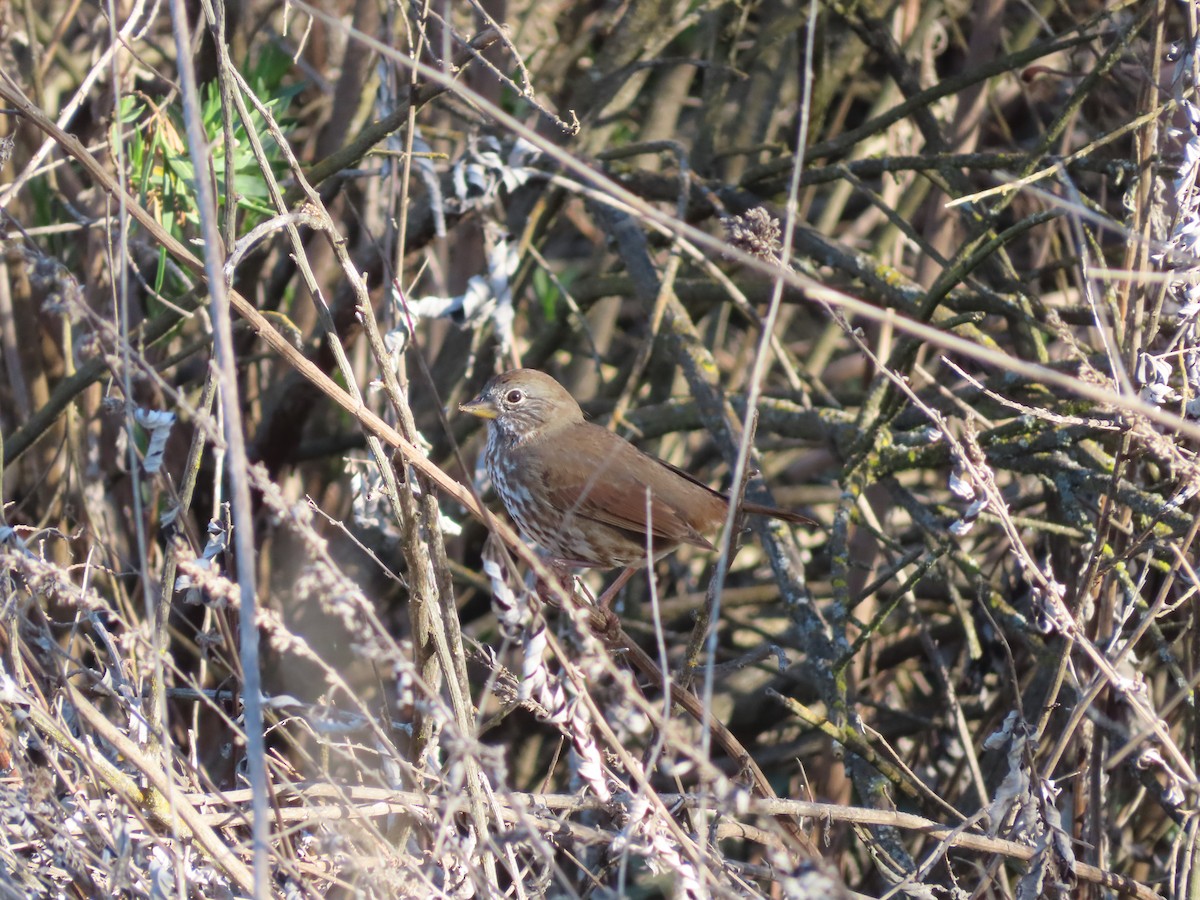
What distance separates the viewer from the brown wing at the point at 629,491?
11.3 ft

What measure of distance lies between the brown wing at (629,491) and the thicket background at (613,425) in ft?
0.56

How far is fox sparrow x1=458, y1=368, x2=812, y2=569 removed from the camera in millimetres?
3455

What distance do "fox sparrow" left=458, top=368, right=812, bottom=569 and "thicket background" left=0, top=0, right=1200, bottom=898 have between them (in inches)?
7.1

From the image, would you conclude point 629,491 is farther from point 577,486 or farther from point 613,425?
point 613,425

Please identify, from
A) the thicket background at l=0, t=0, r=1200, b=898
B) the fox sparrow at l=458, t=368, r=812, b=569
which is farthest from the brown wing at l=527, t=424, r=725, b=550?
the thicket background at l=0, t=0, r=1200, b=898

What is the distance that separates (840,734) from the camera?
109 inches

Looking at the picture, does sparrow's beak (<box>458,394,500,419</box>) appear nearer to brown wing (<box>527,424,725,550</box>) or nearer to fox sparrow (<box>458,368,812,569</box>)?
fox sparrow (<box>458,368,812,569</box>)

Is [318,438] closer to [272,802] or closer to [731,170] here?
[731,170]

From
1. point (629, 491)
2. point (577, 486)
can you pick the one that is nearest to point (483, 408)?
point (577, 486)

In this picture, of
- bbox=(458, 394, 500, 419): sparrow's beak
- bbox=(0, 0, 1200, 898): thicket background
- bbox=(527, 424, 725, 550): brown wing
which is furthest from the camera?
bbox=(458, 394, 500, 419): sparrow's beak

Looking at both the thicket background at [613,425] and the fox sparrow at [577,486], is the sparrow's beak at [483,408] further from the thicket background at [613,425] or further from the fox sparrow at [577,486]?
the thicket background at [613,425]

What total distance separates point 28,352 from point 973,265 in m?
2.99

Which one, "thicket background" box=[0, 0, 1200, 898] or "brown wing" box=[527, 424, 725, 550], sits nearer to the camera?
"thicket background" box=[0, 0, 1200, 898]

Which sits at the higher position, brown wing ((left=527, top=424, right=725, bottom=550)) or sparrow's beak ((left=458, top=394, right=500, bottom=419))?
sparrow's beak ((left=458, top=394, right=500, bottom=419))
